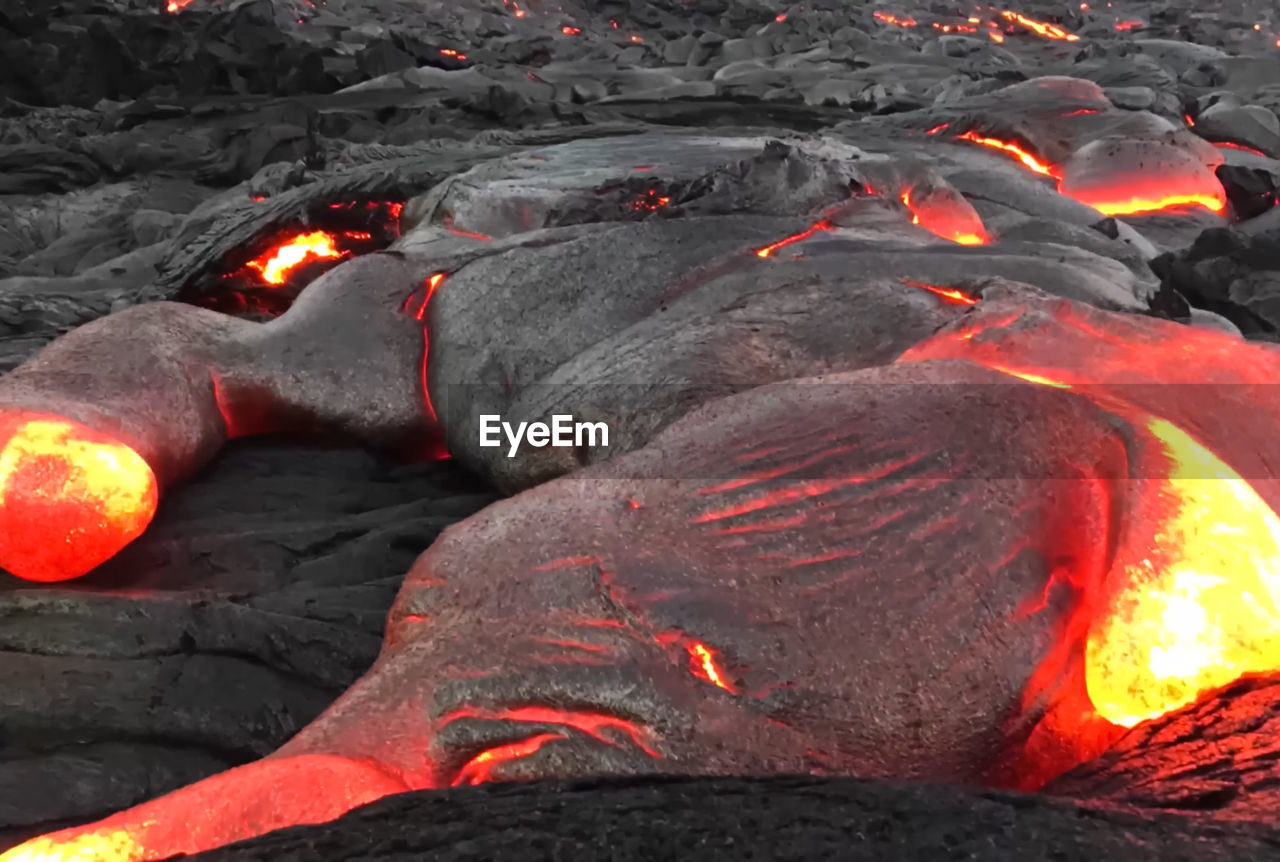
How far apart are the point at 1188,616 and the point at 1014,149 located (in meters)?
3.37

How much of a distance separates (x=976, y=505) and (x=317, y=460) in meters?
1.54

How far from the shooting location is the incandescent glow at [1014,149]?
159 inches

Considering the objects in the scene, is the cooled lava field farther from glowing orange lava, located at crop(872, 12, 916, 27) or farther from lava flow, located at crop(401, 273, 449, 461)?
glowing orange lava, located at crop(872, 12, 916, 27)

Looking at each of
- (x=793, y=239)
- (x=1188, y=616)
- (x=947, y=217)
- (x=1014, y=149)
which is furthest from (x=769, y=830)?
(x=1014, y=149)

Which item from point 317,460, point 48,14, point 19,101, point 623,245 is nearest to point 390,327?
point 317,460

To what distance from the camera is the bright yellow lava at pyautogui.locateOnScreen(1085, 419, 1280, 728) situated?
1.26 m

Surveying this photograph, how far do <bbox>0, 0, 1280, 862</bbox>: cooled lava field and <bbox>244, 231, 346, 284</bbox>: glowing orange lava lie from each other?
10 mm

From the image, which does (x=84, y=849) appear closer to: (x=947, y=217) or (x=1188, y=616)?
(x=1188, y=616)

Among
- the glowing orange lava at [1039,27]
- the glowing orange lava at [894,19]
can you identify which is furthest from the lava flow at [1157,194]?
the glowing orange lava at [1039,27]

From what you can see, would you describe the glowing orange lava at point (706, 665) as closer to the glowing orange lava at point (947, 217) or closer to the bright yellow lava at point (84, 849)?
the bright yellow lava at point (84, 849)

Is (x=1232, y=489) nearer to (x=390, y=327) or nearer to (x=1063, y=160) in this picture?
(x=390, y=327)

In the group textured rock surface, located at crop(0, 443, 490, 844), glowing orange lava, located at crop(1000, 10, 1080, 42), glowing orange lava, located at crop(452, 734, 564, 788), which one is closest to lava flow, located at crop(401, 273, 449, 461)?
textured rock surface, located at crop(0, 443, 490, 844)

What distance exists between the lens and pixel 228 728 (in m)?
1.50

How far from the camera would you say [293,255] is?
10.1ft
